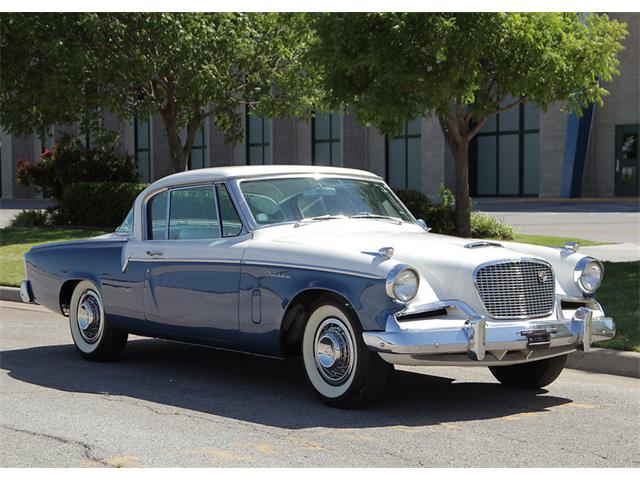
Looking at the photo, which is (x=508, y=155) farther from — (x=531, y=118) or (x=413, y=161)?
(x=413, y=161)

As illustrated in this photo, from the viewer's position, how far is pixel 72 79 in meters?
23.9

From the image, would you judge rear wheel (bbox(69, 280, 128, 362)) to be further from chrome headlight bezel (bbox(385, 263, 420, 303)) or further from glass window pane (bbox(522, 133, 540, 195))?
glass window pane (bbox(522, 133, 540, 195))

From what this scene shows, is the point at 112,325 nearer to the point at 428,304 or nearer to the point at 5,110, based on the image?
the point at 428,304

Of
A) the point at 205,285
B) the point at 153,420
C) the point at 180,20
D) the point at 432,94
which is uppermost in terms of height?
the point at 180,20

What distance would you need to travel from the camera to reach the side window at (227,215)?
778cm

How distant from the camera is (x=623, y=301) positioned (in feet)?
36.6

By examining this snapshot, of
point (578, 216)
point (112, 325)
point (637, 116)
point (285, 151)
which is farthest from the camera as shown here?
point (285, 151)

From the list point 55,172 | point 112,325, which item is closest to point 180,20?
point 55,172

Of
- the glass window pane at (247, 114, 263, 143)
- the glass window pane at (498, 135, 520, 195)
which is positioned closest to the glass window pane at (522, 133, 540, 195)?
the glass window pane at (498, 135, 520, 195)

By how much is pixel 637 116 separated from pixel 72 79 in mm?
26414

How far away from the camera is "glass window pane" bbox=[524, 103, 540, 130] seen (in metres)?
45.2

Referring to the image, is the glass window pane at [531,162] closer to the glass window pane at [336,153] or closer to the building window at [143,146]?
the glass window pane at [336,153]

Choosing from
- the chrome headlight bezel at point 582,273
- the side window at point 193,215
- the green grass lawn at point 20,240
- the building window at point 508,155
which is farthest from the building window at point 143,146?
the chrome headlight bezel at point 582,273

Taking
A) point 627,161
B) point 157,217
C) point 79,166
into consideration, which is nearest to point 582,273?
point 157,217
